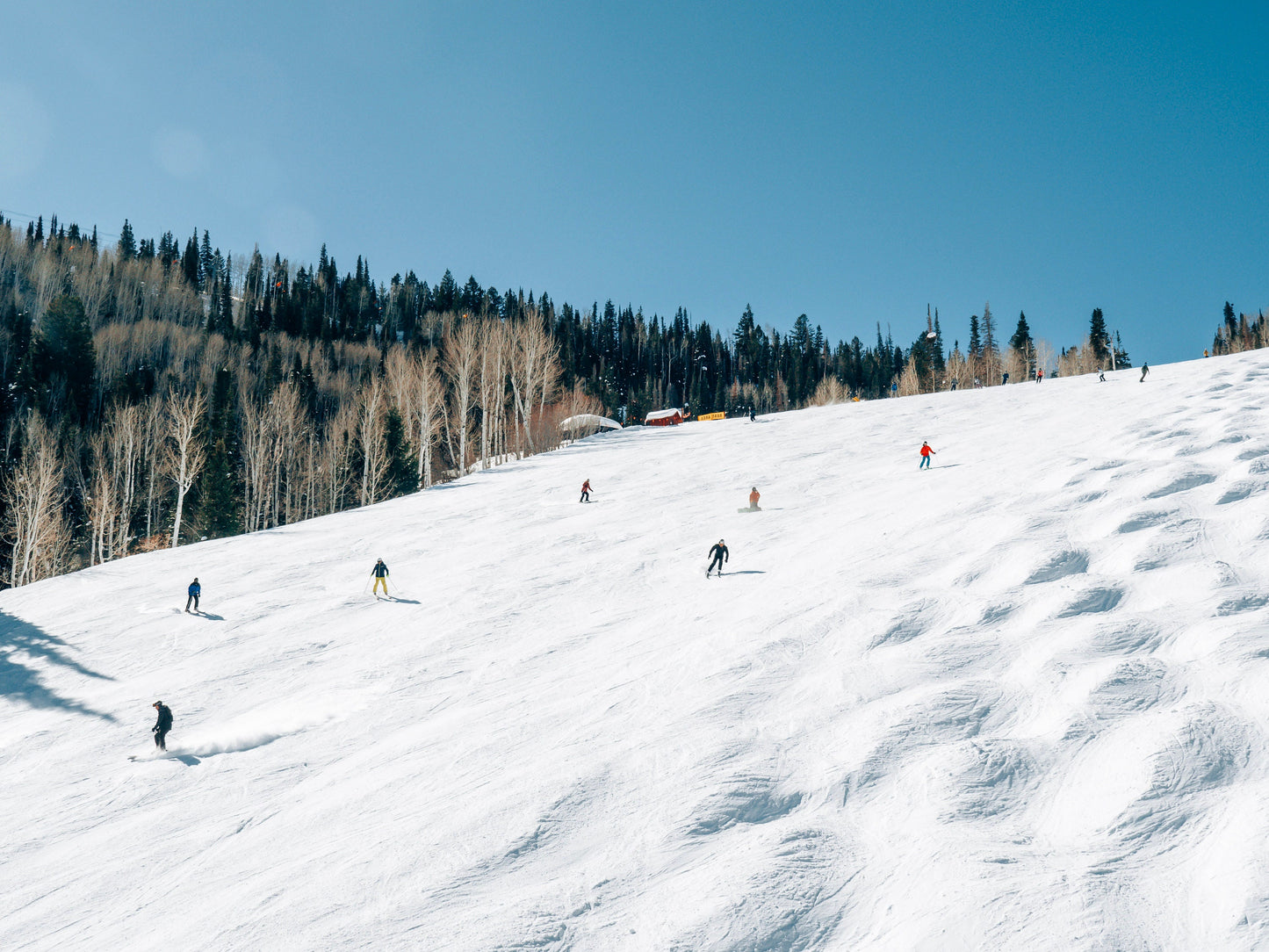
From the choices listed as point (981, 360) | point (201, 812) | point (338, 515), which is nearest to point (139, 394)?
point (338, 515)

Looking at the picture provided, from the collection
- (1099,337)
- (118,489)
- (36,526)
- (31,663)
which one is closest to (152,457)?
(118,489)

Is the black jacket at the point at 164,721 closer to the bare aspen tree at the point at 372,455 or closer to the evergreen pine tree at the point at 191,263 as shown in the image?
the bare aspen tree at the point at 372,455

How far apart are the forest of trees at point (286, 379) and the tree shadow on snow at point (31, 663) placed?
2098 cm

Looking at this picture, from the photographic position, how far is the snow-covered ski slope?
6.18m

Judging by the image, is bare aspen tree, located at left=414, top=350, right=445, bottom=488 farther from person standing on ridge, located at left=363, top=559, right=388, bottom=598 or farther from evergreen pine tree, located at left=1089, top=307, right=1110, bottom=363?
evergreen pine tree, located at left=1089, top=307, right=1110, bottom=363

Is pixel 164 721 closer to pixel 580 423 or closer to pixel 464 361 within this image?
pixel 464 361

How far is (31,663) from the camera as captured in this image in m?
15.1

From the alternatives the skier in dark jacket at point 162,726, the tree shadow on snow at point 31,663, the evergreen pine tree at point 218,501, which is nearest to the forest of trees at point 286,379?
the evergreen pine tree at point 218,501

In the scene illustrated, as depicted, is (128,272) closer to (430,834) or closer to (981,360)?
(430,834)

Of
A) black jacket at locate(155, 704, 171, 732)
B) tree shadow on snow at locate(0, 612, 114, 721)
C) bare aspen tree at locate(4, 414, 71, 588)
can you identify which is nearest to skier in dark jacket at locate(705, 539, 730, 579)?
black jacket at locate(155, 704, 171, 732)

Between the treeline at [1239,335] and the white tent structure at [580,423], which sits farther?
the treeline at [1239,335]

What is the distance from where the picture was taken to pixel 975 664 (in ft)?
31.0

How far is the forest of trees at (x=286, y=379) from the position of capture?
153ft

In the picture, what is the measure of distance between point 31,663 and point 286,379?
234ft
